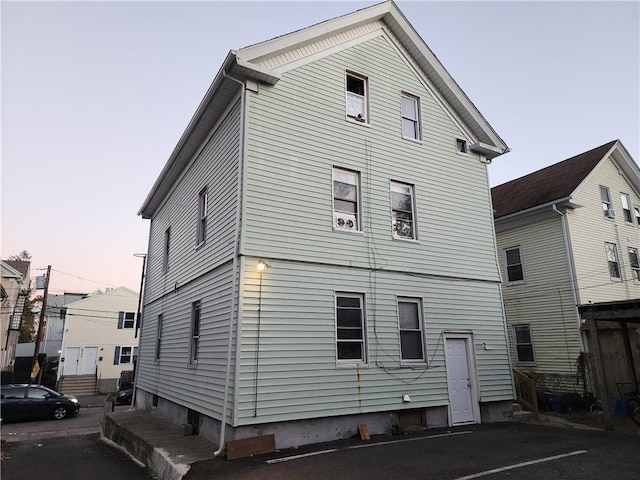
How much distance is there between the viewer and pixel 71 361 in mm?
→ 34406

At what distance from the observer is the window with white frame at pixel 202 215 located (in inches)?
468

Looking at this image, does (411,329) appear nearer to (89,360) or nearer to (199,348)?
(199,348)

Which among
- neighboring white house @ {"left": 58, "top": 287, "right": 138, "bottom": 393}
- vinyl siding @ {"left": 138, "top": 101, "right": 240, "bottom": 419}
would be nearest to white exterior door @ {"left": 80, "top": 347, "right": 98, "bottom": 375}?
neighboring white house @ {"left": 58, "top": 287, "right": 138, "bottom": 393}

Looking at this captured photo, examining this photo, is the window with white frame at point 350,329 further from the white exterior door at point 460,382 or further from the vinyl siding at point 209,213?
the vinyl siding at point 209,213

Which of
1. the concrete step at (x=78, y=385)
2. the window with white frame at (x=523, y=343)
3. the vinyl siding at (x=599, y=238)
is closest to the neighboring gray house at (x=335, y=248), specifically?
the vinyl siding at (x=599, y=238)

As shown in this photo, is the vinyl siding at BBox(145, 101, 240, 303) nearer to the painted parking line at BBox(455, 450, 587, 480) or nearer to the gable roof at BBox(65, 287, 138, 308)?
the painted parking line at BBox(455, 450, 587, 480)

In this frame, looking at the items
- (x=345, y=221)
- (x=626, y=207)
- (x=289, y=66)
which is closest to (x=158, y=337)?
(x=345, y=221)

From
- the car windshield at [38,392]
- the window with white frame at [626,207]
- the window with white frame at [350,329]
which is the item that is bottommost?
the car windshield at [38,392]

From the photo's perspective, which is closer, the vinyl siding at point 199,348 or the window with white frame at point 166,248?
the vinyl siding at point 199,348

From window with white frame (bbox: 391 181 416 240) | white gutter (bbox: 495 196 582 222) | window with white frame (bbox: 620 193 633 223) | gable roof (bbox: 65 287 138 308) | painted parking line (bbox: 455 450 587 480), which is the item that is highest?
window with white frame (bbox: 620 193 633 223)

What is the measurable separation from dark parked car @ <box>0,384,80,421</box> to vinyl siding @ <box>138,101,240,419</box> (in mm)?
8834

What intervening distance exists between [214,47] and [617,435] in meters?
15.3

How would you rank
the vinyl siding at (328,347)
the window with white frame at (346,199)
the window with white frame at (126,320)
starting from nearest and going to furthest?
the vinyl siding at (328,347) < the window with white frame at (346,199) < the window with white frame at (126,320)

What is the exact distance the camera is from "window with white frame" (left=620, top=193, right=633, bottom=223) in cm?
2023
